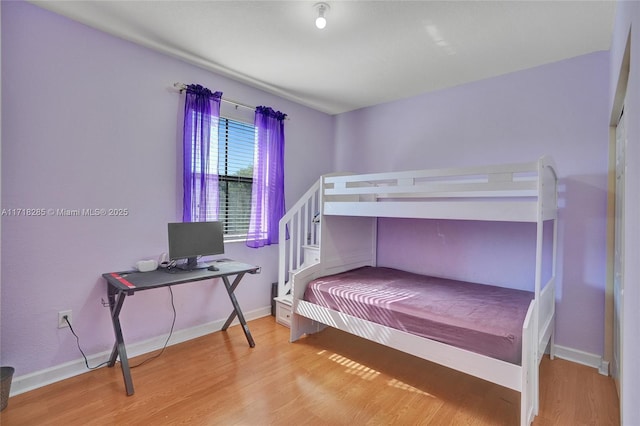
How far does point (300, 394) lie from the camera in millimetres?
1974

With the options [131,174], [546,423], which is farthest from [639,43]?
[131,174]

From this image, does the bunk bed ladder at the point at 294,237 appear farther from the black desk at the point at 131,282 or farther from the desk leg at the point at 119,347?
the desk leg at the point at 119,347

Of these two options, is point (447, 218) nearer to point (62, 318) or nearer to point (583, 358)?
point (583, 358)

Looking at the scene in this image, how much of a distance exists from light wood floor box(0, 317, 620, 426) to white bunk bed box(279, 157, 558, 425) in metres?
0.27

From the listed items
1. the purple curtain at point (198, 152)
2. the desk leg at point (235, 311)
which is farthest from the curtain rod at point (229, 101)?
the desk leg at point (235, 311)

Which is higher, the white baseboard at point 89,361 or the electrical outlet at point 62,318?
the electrical outlet at point 62,318

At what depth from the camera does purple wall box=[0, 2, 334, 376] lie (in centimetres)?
193

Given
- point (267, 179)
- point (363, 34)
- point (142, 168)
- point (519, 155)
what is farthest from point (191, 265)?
point (519, 155)

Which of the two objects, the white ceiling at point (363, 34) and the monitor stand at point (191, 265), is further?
the monitor stand at point (191, 265)

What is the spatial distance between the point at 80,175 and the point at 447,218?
2.63m

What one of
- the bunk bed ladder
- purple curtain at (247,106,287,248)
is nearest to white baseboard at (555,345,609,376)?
the bunk bed ladder

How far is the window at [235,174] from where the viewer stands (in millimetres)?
2968

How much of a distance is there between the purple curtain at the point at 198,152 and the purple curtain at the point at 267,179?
0.46 m

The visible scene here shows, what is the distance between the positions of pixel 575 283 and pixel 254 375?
2.60m
